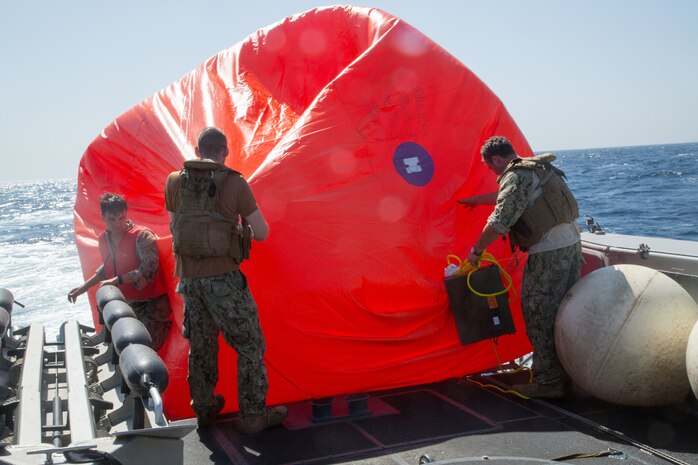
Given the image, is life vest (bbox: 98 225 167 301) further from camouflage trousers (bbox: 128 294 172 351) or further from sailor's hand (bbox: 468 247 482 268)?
sailor's hand (bbox: 468 247 482 268)

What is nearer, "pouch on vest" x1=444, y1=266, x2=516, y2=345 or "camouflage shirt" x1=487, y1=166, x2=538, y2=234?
"camouflage shirt" x1=487, y1=166, x2=538, y2=234

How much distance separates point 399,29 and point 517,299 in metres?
2.16

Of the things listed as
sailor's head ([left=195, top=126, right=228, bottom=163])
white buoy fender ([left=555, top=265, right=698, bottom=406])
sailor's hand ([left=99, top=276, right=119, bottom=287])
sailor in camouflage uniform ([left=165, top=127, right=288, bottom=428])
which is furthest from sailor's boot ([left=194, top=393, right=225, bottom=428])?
white buoy fender ([left=555, top=265, right=698, bottom=406])

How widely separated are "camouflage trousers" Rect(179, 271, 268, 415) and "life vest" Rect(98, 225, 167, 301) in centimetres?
87

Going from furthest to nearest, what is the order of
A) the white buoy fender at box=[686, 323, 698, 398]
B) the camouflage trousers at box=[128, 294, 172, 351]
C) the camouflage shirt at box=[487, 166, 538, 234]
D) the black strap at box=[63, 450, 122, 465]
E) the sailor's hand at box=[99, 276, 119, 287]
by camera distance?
the camouflage trousers at box=[128, 294, 172, 351] → the sailor's hand at box=[99, 276, 119, 287] → the camouflage shirt at box=[487, 166, 538, 234] → the white buoy fender at box=[686, 323, 698, 398] → the black strap at box=[63, 450, 122, 465]

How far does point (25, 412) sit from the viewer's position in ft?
9.68

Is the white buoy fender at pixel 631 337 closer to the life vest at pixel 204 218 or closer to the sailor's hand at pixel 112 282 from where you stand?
the life vest at pixel 204 218

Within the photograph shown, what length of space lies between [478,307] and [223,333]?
68.3 inches

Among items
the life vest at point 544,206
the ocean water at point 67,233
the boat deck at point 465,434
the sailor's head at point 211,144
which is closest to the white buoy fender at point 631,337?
the boat deck at point 465,434

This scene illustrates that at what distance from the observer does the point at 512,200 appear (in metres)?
4.21

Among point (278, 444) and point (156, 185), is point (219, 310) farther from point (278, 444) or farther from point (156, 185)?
point (156, 185)

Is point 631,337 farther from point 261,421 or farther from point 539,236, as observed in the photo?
point 261,421

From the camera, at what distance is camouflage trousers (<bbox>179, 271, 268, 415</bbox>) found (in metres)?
3.75

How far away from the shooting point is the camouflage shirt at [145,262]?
14.8ft
